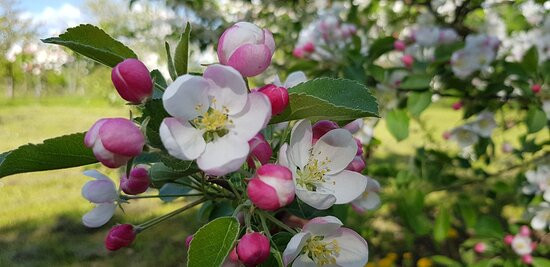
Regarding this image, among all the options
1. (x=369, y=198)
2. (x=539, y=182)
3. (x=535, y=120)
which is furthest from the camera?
(x=539, y=182)

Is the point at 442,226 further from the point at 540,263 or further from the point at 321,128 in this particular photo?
the point at 321,128

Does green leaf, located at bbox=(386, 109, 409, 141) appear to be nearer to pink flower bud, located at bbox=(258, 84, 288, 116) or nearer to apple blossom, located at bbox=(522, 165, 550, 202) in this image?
apple blossom, located at bbox=(522, 165, 550, 202)

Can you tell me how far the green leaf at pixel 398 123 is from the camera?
1518 mm

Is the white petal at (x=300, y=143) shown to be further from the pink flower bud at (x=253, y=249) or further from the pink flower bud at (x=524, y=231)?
the pink flower bud at (x=524, y=231)

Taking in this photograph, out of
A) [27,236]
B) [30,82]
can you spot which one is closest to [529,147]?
[27,236]

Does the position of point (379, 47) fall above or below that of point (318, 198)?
below

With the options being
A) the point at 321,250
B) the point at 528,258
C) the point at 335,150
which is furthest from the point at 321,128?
the point at 528,258

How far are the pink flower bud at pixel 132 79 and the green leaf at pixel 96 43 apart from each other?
1.7 inches

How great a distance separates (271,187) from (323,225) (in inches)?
3.9

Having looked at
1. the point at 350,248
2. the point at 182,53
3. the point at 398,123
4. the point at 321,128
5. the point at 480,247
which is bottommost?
the point at 480,247

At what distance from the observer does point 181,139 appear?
18.4 inches

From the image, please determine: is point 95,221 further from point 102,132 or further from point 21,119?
point 21,119

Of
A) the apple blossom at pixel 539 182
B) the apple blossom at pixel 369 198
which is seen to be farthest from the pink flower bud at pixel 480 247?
the apple blossom at pixel 369 198

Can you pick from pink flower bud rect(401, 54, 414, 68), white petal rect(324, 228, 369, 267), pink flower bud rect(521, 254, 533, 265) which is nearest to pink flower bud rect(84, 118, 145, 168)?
white petal rect(324, 228, 369, 267)
